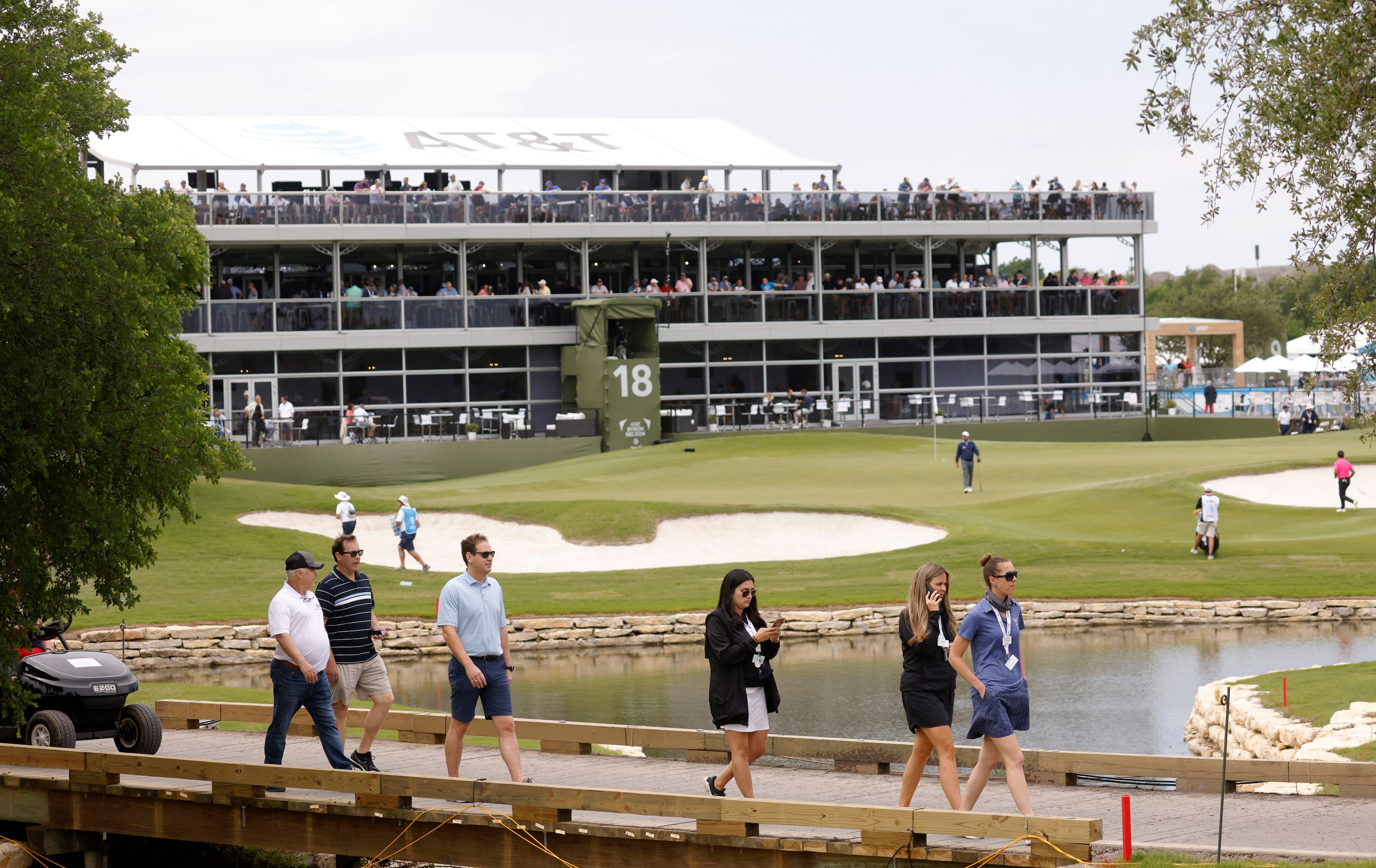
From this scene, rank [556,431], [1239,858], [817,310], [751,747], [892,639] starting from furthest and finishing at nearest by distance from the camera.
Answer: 1. [817,310]
2. [556,431]
3. [892,639]
4. [751,747]
5. [1239,858]

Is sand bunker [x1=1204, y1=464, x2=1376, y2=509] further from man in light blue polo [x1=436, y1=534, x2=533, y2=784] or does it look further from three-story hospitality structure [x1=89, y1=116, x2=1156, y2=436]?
man in light blue polo [x1=436, y1=534, x2=533, y2=784]

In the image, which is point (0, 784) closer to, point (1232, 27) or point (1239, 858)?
point (1239, 858)

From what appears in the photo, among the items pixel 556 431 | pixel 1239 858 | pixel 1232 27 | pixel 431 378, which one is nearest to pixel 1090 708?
pixel 1232 27

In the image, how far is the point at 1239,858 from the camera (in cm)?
848

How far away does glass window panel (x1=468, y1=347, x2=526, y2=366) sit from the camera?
48688 millimetres

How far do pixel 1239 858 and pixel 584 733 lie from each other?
5847mm

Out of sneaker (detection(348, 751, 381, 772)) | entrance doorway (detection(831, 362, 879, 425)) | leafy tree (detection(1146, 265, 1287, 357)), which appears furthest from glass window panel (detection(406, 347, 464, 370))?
leafy tree (detection(1146, 265, 1287, 357))

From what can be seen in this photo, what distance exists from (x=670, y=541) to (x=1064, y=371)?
2557cm

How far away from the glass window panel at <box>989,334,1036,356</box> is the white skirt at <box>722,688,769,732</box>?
43102mm

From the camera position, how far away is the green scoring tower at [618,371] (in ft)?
153

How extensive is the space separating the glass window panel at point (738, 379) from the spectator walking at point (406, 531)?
2233 centimetres

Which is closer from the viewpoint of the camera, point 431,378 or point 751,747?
point 751,747

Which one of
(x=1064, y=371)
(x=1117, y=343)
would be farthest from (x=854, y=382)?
(x=1117, y=343)

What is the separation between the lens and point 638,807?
384 inches
